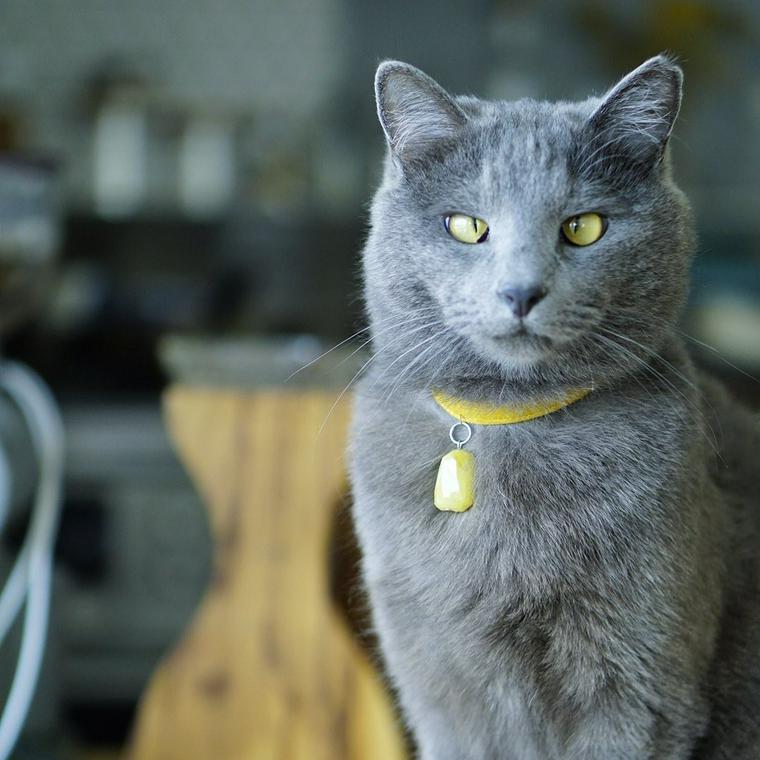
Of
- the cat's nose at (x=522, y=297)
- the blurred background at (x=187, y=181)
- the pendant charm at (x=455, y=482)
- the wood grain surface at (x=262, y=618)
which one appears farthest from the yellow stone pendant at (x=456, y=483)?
the blurred background at (x=187, y=181)

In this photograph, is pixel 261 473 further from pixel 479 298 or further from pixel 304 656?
pixel 479 298

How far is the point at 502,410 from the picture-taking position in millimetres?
722

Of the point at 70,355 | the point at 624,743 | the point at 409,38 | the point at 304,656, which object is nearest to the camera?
the point at 624,743

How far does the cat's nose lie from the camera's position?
2.14ft

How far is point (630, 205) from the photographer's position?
711mm

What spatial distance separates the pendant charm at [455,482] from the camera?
0.72 m

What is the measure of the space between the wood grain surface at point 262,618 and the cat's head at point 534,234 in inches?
29.9

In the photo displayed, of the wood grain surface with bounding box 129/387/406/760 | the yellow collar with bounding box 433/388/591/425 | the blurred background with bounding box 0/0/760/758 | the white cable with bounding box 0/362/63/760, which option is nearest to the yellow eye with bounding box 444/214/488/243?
the yellow collar with bounding box 433/388/591/425

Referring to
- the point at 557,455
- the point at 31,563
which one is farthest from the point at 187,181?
the point at 557,455

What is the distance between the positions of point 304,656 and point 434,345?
0.93 m

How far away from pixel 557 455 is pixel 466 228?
0.59 ft

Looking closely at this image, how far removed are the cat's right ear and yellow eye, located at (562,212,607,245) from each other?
0.38ft

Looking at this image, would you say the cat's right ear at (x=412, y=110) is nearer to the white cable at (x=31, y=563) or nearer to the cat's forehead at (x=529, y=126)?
the cat's forehead at (x=529, y=126)

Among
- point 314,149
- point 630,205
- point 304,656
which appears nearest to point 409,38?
point 314,149
